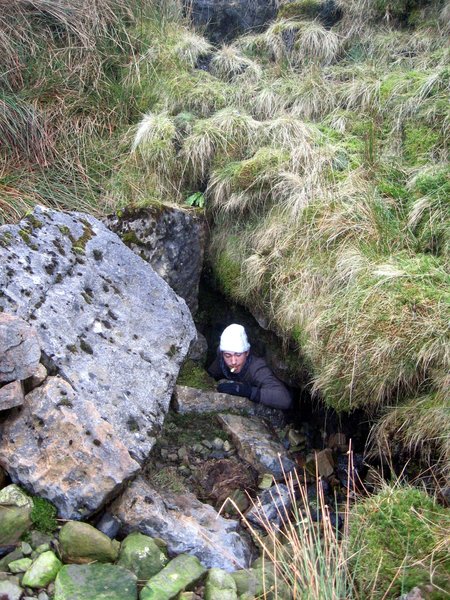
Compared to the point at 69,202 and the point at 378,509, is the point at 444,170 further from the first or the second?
the point at 69,202

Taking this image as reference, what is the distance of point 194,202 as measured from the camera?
6.46 meters

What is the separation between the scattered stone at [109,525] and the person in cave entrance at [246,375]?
6.67 ft

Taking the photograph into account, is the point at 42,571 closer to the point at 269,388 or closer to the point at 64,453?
the point at 64,453

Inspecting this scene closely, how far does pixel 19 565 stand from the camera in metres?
3.29

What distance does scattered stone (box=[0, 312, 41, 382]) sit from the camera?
12.3 feet

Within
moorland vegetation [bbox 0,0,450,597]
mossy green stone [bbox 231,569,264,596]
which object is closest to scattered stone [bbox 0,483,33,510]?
mossy green stone [bbox 231,569,264,596]

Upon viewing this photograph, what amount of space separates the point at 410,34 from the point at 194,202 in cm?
387

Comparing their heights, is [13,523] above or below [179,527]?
above

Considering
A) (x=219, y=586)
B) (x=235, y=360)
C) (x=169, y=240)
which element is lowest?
(x=235, y=360)

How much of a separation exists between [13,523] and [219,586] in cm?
121

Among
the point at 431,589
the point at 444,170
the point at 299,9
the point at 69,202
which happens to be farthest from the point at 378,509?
the point at 299,9

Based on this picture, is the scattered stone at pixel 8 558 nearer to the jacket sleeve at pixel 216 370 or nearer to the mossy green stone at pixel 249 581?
the mossy green stone at pixel 249 581

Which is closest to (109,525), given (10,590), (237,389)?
(10,590)

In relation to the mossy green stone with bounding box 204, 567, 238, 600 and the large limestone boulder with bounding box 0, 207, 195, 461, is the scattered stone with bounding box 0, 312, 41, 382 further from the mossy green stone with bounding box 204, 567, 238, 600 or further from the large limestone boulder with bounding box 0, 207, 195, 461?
the mossy green stone with bounding box 204, 567, 238, 600
